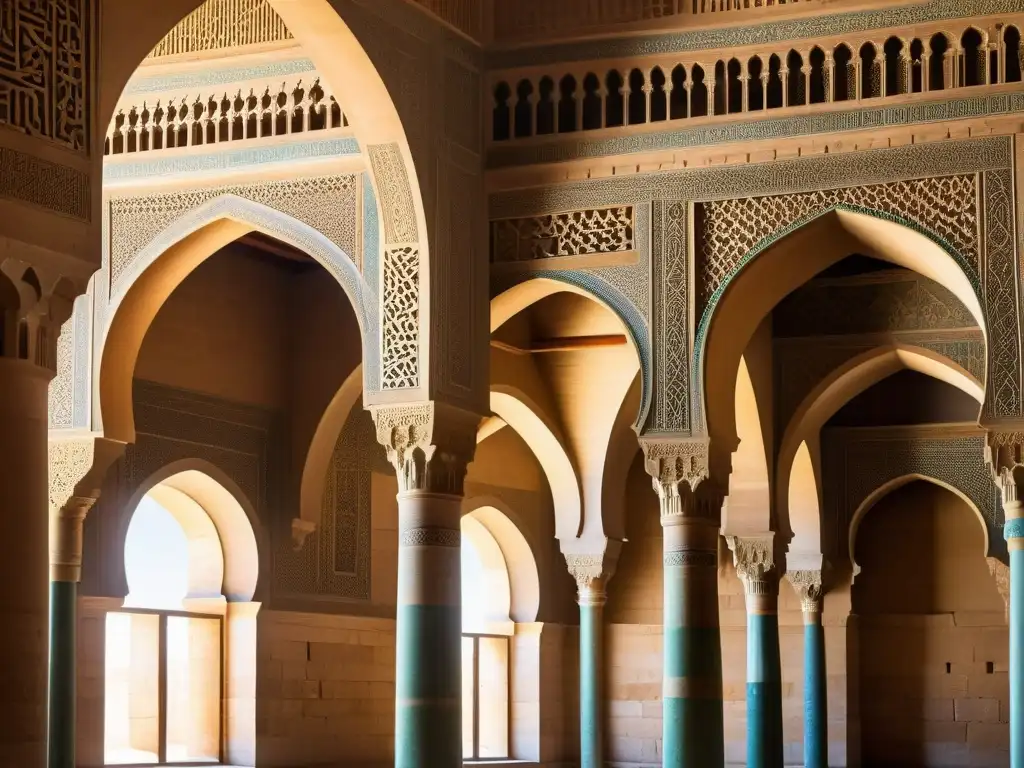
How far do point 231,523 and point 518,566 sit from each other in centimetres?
525

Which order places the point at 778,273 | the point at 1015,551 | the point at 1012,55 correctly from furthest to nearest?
1. the point at 778,273
2. the point at 1015,551
3. the point at 1012,55

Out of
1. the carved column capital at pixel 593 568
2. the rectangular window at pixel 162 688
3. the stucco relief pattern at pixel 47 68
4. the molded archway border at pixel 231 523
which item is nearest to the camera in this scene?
the stucco relief pattern at pixel 47 68

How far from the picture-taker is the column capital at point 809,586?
17.9 m

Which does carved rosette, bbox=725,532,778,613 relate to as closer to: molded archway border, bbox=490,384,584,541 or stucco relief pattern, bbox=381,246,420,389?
molded archway border, bbox=490,384,584,541

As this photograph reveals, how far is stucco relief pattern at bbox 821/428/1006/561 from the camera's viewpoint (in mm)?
17484

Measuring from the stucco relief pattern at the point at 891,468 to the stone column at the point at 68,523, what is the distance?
9143 mm

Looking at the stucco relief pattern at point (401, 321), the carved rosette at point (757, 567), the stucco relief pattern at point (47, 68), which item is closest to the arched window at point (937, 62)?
the stucco relief pattern at point (401, 321)

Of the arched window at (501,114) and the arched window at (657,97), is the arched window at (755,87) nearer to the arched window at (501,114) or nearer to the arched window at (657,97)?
the arched window at (657,97)

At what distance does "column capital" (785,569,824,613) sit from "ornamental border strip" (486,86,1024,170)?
27.7ft

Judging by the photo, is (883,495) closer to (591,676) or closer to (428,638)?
(591,676)

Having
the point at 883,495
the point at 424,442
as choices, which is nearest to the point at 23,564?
the point at 424,442

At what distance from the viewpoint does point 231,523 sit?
47.4ft

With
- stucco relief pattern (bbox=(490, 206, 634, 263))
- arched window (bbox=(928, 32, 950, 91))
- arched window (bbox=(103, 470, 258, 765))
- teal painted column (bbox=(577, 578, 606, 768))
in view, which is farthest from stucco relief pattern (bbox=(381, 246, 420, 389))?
teal painted column (bbox=(577, 578, 606, 768))

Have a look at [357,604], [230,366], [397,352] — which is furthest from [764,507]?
[397,352]
